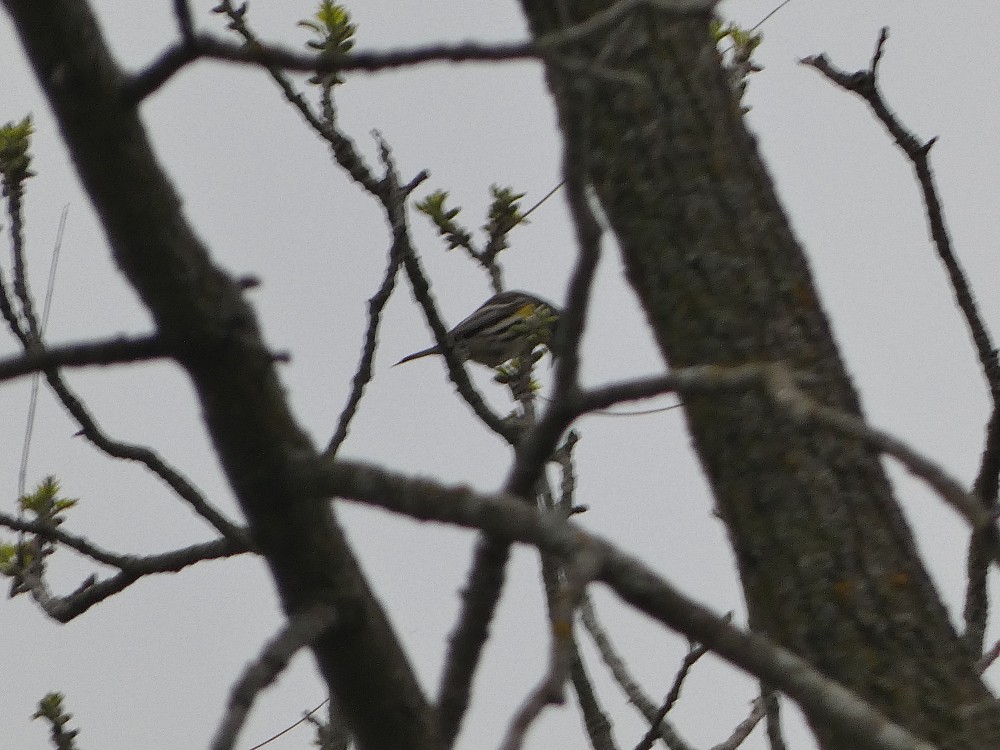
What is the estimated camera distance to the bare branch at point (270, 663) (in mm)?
1495

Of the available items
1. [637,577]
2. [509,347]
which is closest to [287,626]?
[637,577]

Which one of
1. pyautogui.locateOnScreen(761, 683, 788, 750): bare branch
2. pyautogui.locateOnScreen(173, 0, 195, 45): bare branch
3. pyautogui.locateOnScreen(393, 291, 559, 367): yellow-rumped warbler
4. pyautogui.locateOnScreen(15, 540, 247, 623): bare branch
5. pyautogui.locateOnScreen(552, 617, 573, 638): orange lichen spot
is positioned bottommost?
pyautogui.locateOnScreen(761, 683, 788, 750): bare branch

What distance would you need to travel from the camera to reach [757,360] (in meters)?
2.74

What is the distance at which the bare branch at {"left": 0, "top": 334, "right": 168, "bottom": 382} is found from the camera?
1.52 m

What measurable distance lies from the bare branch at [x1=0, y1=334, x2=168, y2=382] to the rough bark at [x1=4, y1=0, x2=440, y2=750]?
22 millimetres

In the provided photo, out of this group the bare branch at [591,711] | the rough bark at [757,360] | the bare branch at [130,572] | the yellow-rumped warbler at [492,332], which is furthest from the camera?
the yellow-rumped warbler at [492,332]

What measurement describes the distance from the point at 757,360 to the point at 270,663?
1439mm

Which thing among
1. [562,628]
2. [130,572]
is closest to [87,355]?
[562,628]

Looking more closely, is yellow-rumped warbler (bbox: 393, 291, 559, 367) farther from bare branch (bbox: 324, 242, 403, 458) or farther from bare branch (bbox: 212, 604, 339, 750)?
bare branch (bbox: 212, 604, 339, 750)

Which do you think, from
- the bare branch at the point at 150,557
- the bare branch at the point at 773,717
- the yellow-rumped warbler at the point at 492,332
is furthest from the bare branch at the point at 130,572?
the yellow-rumped warbler at the point at 492,332

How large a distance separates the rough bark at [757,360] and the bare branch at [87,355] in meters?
1.12

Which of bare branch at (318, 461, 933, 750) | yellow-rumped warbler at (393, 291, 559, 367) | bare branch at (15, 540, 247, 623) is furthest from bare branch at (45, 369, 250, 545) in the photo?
yellow-rumped warbler at (393, 291, 559, 367)

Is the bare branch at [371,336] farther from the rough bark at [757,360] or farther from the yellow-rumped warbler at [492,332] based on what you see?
the yellow-rumped warbler at [492,332]

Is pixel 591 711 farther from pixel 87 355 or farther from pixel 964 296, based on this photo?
pixel 87 355
